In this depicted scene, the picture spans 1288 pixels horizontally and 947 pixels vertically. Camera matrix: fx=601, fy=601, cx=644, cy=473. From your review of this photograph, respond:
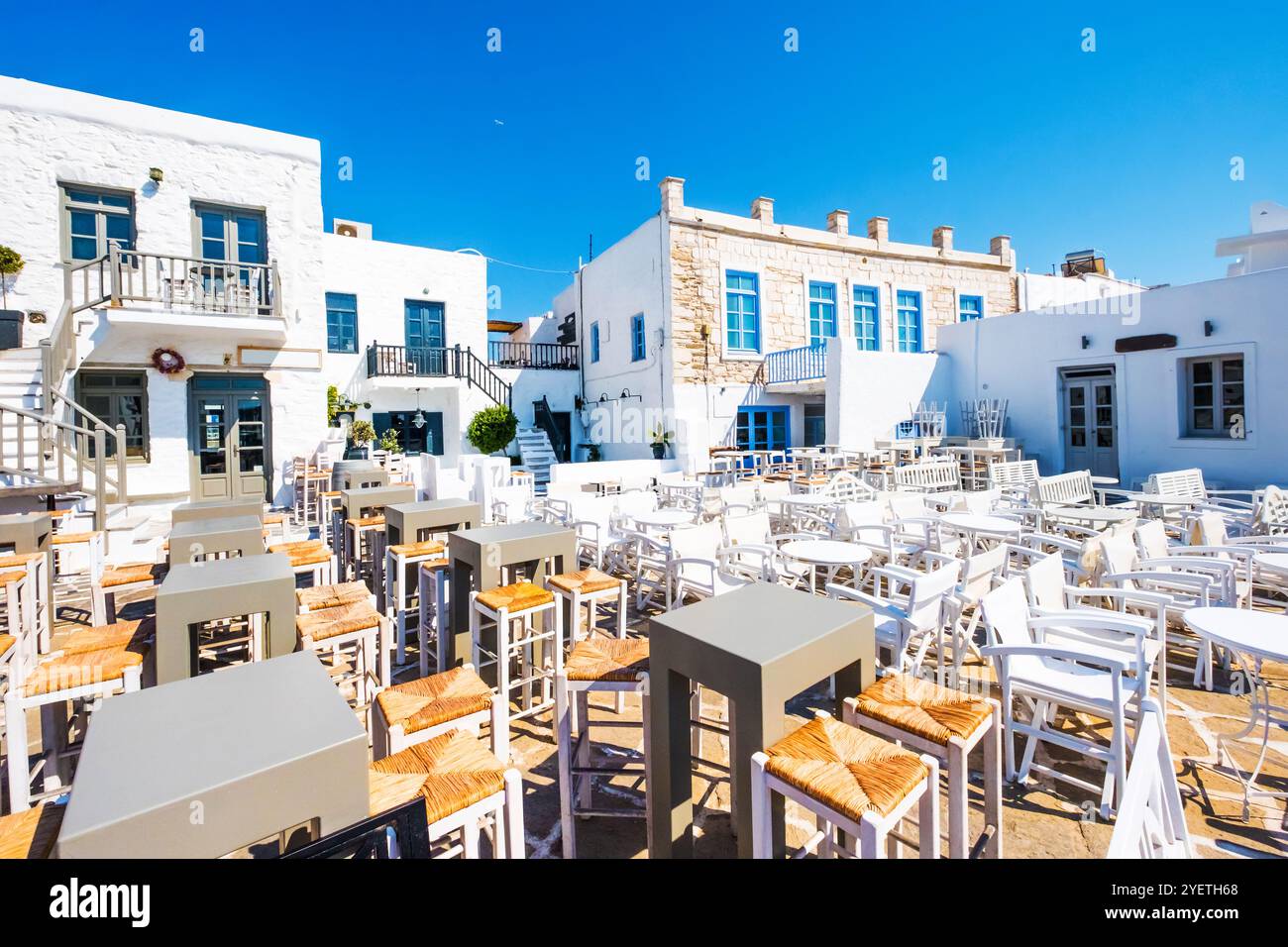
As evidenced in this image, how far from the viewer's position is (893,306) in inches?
614

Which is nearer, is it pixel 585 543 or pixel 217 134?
pixel 585 543

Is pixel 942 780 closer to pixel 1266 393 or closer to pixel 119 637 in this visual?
pixel 119 637

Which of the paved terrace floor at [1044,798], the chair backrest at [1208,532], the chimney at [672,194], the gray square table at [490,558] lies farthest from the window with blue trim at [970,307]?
the gray square table at [490,558]

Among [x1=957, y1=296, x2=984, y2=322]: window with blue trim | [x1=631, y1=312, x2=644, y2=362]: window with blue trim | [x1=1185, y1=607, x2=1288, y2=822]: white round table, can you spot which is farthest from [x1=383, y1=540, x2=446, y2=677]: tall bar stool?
[x1=957, y1=296, x2=984, y2=322]: window with blue trim

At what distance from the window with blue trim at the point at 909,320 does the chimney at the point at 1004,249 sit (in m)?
3.28

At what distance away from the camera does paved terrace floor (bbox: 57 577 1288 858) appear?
2293 millimetres

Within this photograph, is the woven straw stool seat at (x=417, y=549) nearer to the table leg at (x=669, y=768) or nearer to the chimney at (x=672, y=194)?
the table leg at (x=669, y=768)

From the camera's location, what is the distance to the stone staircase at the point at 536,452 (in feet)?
47.8

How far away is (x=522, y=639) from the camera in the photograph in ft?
11.4

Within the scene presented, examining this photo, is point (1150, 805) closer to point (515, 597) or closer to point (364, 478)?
point (515, 597)

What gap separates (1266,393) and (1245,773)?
354 inches

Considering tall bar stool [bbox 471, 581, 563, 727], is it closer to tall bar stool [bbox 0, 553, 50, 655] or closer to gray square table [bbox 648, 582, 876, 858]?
gray square table [bbox 648, 582, 876, 858]

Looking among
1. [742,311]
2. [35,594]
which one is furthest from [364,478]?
[742,311]
